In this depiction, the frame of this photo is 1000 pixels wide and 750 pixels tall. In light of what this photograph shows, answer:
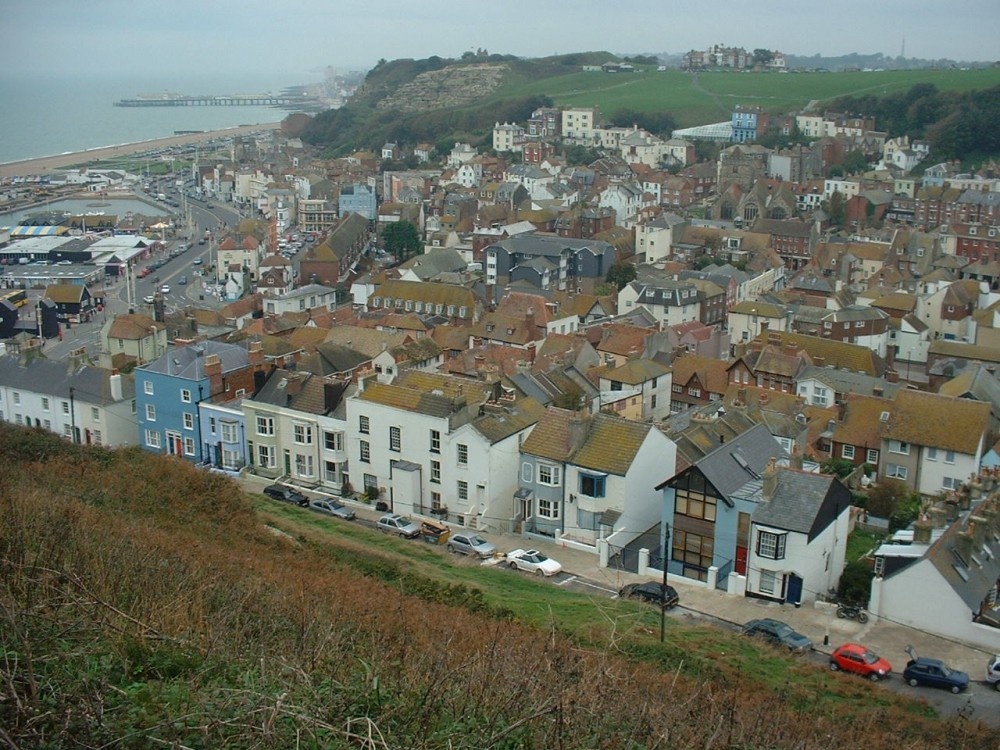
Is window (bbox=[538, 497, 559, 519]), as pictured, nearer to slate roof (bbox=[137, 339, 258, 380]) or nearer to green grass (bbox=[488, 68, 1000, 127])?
slate roof (bbox=[137, 339, 258, 380])

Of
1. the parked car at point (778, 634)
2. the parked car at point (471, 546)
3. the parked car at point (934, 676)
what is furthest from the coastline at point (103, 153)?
the parked car at point (934, 676)

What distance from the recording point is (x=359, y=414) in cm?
2023

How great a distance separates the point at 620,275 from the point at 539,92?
2840 inches

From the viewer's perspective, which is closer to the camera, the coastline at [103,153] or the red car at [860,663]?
the red car at [860,663]

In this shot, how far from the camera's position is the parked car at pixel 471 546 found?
1736cm

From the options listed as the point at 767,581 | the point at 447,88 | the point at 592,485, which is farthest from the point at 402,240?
the point at 447,88

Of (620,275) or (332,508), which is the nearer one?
(332,508)

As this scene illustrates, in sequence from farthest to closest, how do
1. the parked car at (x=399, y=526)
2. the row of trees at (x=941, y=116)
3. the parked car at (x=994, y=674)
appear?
the row of trees at (x=941, y=116) < the parked car at (x=399, y=526) < the parked car at (x=994, y=674)

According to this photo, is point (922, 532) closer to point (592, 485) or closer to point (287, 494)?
point (592, 485)

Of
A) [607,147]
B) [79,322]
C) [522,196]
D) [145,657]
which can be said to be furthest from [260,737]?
[607,147]

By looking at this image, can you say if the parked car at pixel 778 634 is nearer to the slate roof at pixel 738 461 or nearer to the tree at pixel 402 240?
the slate roof at pixel 738 461

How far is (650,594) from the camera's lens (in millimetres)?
15156

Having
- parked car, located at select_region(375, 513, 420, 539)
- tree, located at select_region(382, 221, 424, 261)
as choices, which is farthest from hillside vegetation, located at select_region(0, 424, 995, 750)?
tree, located at select_region(382, 221, 424, 261)

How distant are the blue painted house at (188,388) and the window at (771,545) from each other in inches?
462
